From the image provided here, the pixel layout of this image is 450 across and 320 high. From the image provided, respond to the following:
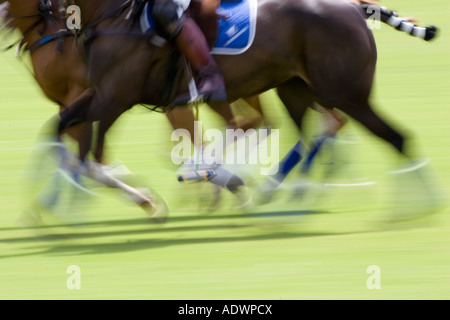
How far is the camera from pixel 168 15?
868 centimetres

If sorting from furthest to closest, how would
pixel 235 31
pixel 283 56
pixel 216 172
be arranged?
1. pixel 216 172
2. pixel 283 56
3. pixel 235 31

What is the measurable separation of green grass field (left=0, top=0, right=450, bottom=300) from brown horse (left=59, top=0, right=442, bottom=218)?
568 mm

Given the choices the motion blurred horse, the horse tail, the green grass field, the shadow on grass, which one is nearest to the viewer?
the green grass field

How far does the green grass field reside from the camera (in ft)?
24.0

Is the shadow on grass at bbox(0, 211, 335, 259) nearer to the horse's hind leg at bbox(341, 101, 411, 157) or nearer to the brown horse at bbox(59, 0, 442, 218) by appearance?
the brown horse at bbox(59, 0, 442, 218)

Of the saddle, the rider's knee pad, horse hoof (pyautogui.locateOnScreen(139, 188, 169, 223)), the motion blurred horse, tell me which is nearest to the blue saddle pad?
the saddle

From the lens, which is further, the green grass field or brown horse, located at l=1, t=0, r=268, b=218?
brown horse, located at l=1, t=0, r=268, b=218

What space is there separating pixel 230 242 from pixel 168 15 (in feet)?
5.49

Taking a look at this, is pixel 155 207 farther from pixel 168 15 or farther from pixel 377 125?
pixel 377 125

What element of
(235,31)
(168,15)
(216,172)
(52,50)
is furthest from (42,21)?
(216,172)

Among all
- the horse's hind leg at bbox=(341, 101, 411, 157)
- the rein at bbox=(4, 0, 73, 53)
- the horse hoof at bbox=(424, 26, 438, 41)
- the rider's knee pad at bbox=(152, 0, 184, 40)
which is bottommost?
the horse's hind leg at bbox=(341, 101, 411, 157)

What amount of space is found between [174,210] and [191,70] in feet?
4.96

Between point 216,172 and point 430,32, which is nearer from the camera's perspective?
point 430,32

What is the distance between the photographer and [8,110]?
15047mm
